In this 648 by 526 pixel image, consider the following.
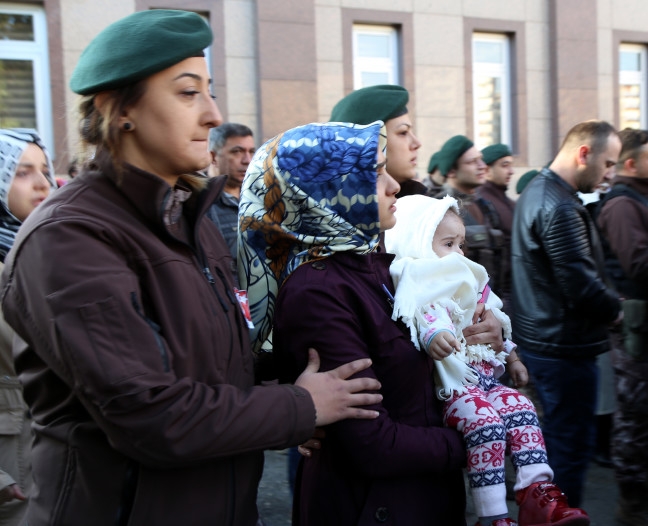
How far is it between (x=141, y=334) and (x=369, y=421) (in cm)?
67

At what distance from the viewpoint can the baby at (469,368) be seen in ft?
6.43

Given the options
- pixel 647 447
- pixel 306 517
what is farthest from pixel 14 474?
pixel 647 447

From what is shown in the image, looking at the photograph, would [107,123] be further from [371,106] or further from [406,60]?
[406,60]

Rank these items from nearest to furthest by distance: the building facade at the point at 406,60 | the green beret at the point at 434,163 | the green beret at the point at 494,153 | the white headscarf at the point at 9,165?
the white headscarf at the point at 9,165
the green beret at the point at 434,163
the green beret at the point at 494,153
the building facade at the point at 406,60

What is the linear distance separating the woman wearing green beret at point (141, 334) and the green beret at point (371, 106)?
1.69 m

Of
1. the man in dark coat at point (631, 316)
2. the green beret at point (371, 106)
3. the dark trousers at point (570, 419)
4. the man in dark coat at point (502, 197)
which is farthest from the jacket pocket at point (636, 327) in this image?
the green beret at point (371, 106)

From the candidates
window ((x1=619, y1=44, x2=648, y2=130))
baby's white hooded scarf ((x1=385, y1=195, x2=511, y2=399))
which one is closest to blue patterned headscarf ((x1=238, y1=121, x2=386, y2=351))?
baby's white hooded scarf ((x1=385, y1=195, x2=511, y2=399))

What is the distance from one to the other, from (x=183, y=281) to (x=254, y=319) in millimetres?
487

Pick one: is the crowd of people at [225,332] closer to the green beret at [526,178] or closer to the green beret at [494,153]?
the green beret at [494,153]

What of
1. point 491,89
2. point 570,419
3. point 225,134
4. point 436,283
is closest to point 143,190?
point 436,283

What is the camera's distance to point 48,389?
5.04 ft

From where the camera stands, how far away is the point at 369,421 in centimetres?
179

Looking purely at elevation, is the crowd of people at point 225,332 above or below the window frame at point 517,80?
below

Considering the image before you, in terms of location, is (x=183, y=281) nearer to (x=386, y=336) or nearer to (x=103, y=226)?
(x=103, y=226)
